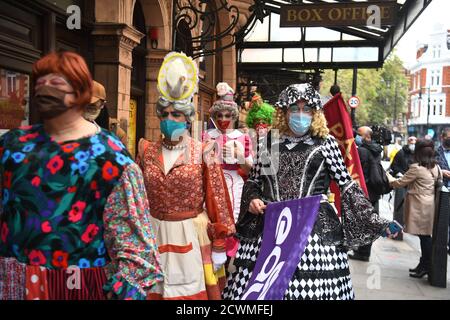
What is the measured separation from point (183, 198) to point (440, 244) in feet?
12.4

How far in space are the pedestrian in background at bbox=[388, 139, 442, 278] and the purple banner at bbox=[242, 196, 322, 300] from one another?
353 cm

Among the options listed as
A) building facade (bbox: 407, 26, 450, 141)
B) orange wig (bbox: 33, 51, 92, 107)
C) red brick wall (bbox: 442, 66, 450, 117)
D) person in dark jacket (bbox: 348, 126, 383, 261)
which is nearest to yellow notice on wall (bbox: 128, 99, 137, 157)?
person in dark jacket (bbox: 348, 126, 383, 261)

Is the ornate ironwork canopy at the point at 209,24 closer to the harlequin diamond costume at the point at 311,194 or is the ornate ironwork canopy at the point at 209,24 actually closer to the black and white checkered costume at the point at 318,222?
the harlequin diamond costume at the point at 311,194

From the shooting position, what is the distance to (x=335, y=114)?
441 cm

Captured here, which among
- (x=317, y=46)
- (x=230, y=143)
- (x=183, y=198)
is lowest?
(x=183, y=198)

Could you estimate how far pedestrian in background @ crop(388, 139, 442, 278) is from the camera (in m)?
6.37

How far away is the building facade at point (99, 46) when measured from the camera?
4418 mm

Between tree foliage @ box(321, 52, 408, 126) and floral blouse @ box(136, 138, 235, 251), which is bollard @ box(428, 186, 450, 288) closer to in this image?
floral blouse @ box(136, 138, 235, 251)

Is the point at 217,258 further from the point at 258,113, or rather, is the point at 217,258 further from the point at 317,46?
the point at 317,46

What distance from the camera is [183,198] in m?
3.50

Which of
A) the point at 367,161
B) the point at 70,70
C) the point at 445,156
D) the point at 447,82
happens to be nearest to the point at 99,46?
the point at 367,161

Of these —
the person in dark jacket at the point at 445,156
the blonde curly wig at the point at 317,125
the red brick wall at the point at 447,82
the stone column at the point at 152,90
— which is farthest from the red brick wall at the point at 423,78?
the blonde curly wig at the point at 317,125
